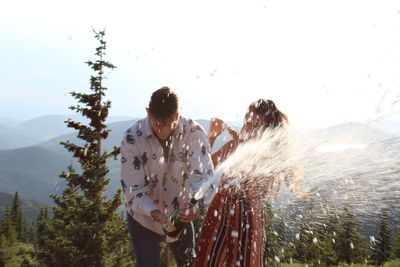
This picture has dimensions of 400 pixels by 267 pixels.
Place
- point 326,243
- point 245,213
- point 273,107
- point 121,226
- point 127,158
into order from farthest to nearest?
point 326,243
point 121,226
point 273,107
point 245,213
point 127,158

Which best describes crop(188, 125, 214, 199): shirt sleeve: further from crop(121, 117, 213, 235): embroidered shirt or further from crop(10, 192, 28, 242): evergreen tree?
crop(10, 192, 28, 242): evergreen tree

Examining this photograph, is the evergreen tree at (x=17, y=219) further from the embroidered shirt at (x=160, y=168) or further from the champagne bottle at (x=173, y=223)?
the champagne bottle at (x=173, y=223)

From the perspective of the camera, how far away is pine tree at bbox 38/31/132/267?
80.7ft

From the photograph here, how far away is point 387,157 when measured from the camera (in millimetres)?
4988

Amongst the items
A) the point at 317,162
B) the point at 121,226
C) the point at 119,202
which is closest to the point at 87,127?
the point at 119,202

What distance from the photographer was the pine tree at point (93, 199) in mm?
24609

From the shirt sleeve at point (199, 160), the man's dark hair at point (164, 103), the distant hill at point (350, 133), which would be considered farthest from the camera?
the distant hill at point (350, 133)

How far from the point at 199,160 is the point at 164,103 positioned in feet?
2.42

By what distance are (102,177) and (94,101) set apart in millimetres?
4333

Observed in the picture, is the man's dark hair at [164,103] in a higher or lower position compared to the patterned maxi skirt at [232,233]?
higher

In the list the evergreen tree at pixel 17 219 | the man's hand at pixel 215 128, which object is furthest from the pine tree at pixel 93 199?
the evergreen tree at pixel 17 219

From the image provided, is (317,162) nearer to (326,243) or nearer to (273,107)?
(273,107)

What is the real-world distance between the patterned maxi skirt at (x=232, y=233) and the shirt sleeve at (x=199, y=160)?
52 centimetres

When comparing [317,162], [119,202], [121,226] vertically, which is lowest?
[121,226]
